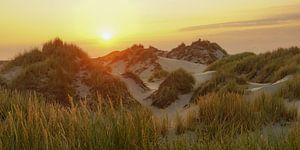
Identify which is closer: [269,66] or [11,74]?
[11,74]

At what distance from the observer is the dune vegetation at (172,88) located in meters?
16.4

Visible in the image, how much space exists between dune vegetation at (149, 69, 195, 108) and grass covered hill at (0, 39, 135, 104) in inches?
67.4

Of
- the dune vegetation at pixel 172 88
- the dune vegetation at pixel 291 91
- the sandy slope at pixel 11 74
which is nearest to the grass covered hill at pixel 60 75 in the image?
the sandy slope at pixel 11 74

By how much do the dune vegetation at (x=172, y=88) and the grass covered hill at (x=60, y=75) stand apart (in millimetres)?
1713

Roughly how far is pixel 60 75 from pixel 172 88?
4.48m

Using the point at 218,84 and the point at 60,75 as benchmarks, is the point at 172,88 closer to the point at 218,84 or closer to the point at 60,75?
the point at 218,84

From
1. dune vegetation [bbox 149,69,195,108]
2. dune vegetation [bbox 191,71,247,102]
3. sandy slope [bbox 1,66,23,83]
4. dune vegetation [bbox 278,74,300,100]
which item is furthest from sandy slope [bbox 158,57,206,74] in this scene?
dune vegetation [bbox 278,74,300,100]

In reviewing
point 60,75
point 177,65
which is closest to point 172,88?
point 60,75

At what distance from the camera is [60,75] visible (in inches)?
566

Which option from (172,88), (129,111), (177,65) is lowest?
(177,65)

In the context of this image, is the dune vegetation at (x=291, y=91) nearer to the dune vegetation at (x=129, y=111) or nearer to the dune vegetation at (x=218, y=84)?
the dune vegetation at (x=129, y=111)

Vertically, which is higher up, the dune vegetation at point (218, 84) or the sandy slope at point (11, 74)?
the sandy slope at point (11, 74)

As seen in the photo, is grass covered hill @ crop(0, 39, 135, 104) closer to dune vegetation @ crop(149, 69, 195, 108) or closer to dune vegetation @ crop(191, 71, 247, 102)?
dune vegetation @ crop(149, 69, 195, 108)

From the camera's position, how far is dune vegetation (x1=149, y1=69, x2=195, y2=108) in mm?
16391
